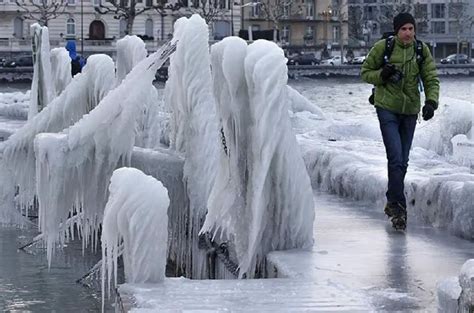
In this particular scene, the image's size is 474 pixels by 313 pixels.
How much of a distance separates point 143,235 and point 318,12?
117 meters

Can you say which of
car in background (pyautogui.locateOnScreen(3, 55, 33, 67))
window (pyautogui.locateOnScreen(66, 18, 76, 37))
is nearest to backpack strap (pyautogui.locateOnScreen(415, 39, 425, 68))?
car in background (pyautogui.locateOnScreen(3, 55, 33, 67))

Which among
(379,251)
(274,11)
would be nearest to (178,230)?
(379,251)

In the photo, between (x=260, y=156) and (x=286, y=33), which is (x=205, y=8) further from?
(x=260, y=156)

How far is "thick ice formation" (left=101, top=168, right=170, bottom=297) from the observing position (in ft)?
24.1

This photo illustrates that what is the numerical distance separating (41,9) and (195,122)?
93517mm

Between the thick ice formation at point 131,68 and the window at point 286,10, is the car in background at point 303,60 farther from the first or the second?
the thick ice formation at point 131,68

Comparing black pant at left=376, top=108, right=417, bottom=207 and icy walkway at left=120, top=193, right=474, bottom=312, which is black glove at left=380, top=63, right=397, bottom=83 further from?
icy walkway at left=120, top=193, right=474, bottom=312

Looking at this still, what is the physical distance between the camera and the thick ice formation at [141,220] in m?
7.35

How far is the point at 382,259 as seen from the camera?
846 centimetres

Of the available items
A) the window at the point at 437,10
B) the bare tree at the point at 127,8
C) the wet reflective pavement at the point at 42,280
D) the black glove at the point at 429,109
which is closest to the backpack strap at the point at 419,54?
the black glove at the point at 429,109

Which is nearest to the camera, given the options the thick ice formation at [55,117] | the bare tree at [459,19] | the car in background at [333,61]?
the thick ice formation at [55,117]

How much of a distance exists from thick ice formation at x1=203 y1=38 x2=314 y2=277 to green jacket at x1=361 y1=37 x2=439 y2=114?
1.69 meters

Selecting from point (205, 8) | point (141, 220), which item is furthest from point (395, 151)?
point (205, 8)

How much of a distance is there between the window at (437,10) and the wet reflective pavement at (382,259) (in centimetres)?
12111
